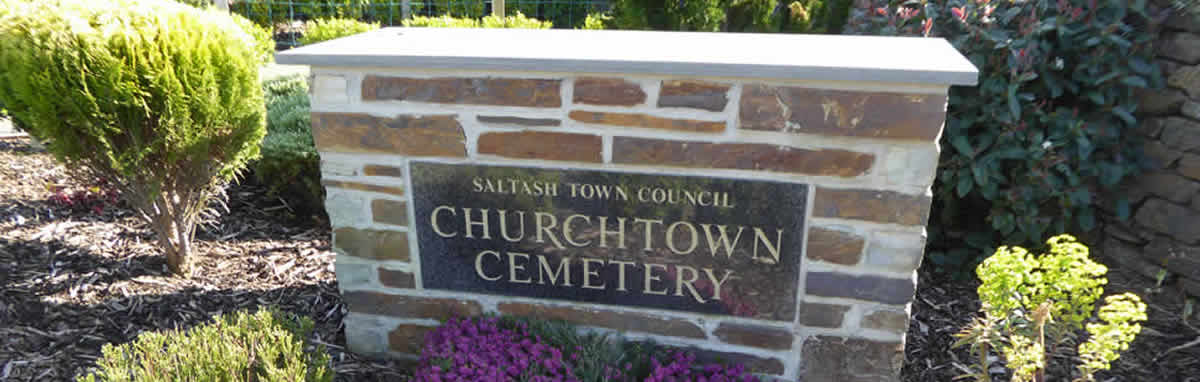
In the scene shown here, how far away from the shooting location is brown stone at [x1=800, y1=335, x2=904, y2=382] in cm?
239

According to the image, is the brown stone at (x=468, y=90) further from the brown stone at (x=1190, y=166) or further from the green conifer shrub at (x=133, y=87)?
the brown stone at (x=1190, y=166)

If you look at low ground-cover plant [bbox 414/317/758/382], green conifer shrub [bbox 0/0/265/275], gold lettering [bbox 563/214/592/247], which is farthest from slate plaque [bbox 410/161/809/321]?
green conifer shrub [bbox 0/0/265/275]

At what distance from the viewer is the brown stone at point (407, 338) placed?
2689mm

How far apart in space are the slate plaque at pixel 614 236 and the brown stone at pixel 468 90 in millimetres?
216

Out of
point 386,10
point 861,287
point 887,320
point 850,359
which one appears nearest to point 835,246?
point 861,287

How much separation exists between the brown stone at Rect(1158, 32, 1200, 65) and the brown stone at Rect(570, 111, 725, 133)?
2.16 m

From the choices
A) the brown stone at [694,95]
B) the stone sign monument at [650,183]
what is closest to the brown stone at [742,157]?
the stone sign monument at [650,183]

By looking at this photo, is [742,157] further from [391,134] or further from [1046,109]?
[1046,109]

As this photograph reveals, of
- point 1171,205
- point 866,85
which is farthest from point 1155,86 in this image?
point 866,85

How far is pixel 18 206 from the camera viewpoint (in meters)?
3.62

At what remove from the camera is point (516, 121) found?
2250mm

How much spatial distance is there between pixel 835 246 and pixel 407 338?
4.83 ft

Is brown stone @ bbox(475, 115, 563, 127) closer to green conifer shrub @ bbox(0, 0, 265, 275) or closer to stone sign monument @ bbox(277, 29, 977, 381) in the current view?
stone sign monument @ bbox(277, 29, 977, 381)

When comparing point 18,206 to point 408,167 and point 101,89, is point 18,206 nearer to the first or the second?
point 101,89
